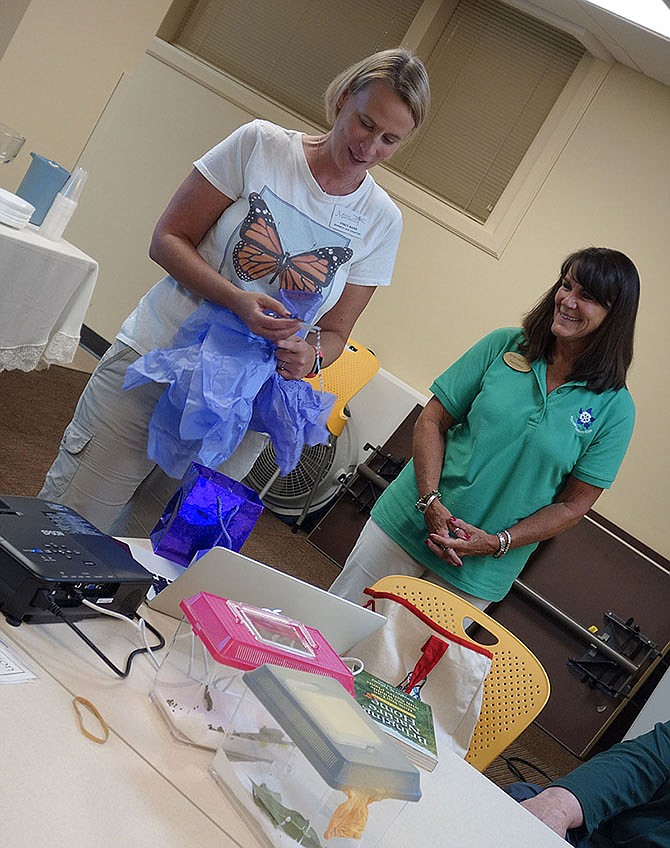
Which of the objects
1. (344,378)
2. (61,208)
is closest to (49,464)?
(61,208)

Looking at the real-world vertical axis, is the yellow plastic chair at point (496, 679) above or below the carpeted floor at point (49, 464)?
above

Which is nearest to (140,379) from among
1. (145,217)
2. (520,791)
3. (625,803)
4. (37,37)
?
(520,791)

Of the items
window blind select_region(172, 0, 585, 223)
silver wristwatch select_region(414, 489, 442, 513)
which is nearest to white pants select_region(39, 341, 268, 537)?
silver wristwatch select_region(414, 489, 442, 513)

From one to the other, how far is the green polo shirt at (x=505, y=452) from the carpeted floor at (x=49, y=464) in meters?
1.27

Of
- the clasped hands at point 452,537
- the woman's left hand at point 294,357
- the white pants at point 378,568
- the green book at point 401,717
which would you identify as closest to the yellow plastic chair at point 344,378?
the white pants at point 378,568

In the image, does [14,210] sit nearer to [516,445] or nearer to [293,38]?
[516,445]

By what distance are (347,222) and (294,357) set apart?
31 cm

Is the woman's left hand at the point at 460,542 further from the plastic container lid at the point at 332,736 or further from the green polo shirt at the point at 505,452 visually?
the plastic container lid at the point at 332,736

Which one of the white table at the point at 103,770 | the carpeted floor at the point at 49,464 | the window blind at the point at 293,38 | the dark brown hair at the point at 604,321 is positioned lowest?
the carpeted floor at the point at 49,464

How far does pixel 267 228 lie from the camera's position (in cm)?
199

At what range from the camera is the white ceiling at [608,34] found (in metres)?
4.50

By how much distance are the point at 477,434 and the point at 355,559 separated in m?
0.49

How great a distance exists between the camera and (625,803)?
6.31ft

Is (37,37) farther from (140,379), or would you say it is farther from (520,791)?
(520,791)
